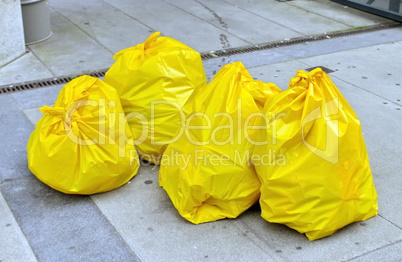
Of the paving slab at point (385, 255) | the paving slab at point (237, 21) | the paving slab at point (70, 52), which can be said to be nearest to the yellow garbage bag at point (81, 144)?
the paving slab at point (385, 255)

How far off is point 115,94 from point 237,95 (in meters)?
0.86

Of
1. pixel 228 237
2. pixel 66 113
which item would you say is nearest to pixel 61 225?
pixel 66 113

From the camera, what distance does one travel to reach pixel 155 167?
4.02m

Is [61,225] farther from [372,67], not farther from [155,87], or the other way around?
[372,67]

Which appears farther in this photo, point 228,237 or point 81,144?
point 81,144

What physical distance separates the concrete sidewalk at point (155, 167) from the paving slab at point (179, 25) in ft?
0.05

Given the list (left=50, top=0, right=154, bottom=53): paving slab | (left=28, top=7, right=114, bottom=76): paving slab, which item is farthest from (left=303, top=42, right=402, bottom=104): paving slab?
(left=28, top=7, right=114, bottom=76): paving slab

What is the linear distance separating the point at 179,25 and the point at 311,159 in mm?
4185

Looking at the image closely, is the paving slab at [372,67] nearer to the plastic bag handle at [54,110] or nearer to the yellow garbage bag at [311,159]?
the yellow garbage bag at [311,159]

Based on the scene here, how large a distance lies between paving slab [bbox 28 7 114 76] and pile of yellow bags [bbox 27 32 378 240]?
1.85 metres

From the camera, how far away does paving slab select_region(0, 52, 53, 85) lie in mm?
5410

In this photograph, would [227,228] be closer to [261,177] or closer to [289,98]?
[261,177]

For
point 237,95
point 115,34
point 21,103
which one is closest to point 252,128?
point 237,95

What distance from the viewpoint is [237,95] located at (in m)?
3.38
